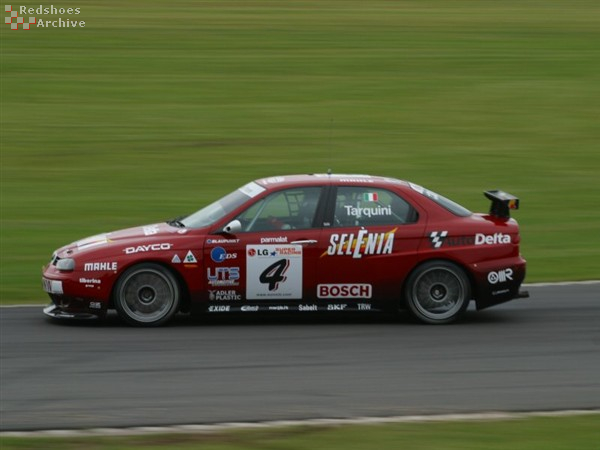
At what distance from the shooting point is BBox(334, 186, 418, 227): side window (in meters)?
11.2

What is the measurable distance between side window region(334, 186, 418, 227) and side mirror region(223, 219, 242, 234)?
0.97 metres

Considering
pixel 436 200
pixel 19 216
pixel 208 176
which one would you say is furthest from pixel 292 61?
pixel 436 200

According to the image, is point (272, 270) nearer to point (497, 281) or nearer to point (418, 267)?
point (418, 267)

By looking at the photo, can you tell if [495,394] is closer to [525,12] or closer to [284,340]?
[284,340]

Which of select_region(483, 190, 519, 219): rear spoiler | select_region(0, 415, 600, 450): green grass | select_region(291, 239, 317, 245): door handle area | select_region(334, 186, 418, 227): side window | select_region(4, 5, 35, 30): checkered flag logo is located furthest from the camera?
select_region(4, 5, 35, 30): checkered flag logo

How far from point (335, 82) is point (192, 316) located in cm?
1537

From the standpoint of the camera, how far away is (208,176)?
19.5 m

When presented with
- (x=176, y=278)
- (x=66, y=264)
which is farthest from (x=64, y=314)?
(x=176, y=278)

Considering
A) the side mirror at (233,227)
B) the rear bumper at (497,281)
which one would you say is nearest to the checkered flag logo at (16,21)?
the side mirror at (233,227)

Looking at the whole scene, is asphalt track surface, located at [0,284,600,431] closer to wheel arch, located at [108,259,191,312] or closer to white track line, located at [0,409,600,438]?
white track line, located at [0,409,600,438]

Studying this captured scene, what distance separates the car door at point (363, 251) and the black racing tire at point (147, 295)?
4.74 feet

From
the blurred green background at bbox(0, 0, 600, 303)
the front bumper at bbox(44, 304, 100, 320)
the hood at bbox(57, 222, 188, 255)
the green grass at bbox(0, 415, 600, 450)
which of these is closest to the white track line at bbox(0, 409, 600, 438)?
the green grass at bbox(0, 415, 600, 450)

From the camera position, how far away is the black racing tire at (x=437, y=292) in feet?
36.9

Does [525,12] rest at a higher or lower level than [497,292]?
higher
